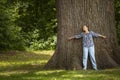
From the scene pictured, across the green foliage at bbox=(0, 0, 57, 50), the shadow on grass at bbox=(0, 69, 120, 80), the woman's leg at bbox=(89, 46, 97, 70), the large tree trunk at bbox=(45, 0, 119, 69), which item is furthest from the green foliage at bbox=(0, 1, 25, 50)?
the shadow on grass at bbox=(0, 69, 120, 80)

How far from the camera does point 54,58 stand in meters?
15.6

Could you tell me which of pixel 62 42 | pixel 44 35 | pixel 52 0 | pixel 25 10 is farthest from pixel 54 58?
pixel 25 10

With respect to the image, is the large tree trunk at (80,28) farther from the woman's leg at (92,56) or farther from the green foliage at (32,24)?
the green foliage at (32,24)

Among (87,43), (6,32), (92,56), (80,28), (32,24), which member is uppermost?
(32,24)

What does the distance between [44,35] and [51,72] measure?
21506 millimetres

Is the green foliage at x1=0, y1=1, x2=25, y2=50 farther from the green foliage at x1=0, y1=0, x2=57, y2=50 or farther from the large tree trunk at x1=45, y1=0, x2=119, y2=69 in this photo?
the large tree trunk at x1=45, y1=0, x2=119, y2=69

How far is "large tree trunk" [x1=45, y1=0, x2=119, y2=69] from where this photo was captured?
1514 cm

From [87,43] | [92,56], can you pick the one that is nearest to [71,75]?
[92,56]

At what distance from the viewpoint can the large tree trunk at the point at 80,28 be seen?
1514 cm

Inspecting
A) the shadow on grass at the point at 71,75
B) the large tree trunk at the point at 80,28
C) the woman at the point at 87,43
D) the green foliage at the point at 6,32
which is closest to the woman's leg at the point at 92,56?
the woman at the point at 87,43

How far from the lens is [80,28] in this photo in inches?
599

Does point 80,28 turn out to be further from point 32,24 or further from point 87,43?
→ point 32,24

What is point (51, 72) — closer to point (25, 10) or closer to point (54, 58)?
point (54, 58)

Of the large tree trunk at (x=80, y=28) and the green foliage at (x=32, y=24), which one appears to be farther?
the green foliage at (x=32, y=24)
